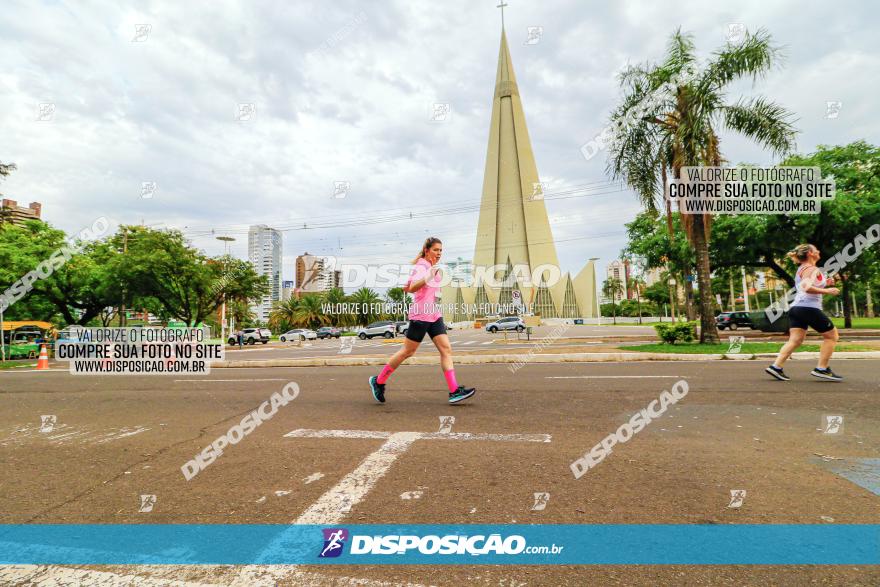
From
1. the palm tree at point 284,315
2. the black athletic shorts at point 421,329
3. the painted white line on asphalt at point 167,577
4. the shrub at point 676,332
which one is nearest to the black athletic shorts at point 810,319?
the black athletic shorts at point 421,329

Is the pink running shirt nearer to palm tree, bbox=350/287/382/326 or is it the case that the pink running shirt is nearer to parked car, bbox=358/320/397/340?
parked car, bbox=358/320/397/340

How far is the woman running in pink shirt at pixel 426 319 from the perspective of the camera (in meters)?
5.34

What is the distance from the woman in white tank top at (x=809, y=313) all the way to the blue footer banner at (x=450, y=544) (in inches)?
209

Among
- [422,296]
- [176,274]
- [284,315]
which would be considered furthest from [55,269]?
[422,296]

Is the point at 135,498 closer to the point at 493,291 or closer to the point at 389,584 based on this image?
the point at 389,584

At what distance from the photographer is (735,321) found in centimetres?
2964

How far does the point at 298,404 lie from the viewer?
5676 millimetres

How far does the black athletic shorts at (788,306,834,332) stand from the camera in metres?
6.23

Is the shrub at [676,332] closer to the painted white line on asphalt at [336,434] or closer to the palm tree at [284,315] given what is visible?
the painted white line on asphalt at [336,434]

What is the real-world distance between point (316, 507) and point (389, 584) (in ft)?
2.77

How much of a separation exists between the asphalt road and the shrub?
843cm

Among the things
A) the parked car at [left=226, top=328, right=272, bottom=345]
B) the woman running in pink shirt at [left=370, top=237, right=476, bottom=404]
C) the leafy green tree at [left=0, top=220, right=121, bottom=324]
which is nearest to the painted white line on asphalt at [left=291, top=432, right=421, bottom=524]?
the woman running in pink shirt at [left=370, top=237, right=476, bottom=404]

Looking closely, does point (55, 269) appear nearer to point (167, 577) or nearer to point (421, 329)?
point (421, 329)

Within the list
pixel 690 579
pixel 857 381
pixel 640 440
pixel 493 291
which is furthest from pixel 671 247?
pixel 493 291
